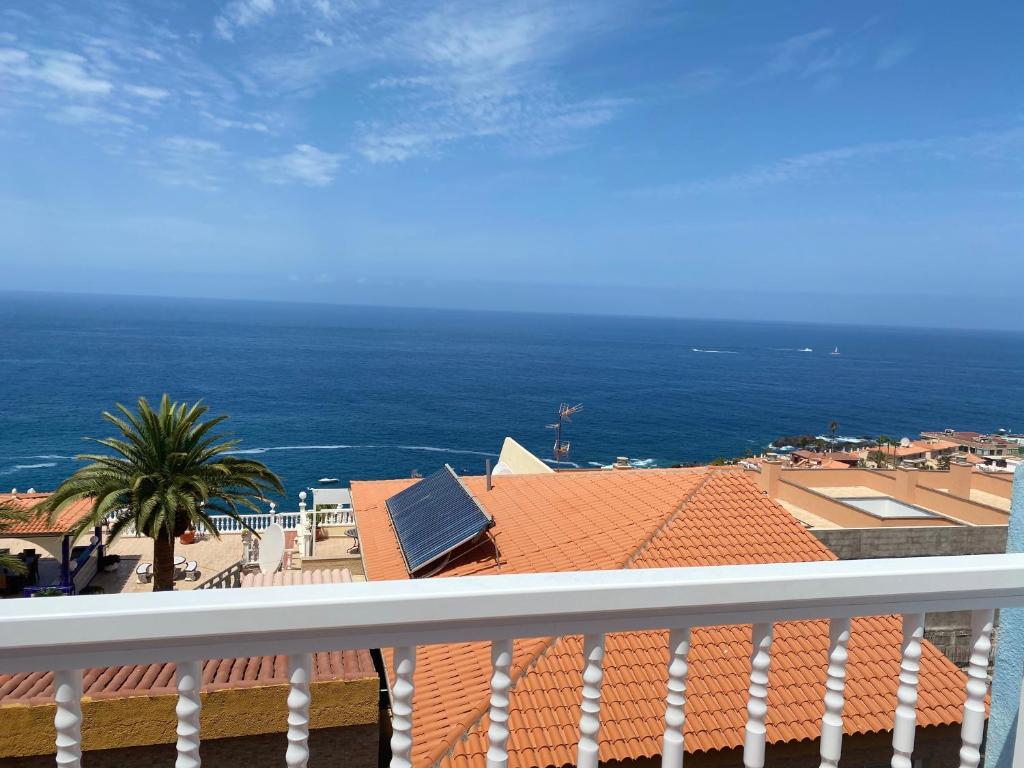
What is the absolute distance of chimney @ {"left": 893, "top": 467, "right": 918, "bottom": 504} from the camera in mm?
20750

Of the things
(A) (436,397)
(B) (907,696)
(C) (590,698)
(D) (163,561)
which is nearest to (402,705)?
(C) (590,698)

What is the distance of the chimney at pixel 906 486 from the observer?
20.8 meters

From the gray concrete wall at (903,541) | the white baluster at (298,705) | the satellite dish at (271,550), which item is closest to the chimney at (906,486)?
the gray concrete wall at (903,541)

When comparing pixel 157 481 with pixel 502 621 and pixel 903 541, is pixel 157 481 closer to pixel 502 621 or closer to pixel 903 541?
pixel 903 541

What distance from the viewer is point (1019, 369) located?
179 meters

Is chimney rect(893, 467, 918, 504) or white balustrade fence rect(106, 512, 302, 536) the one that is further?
white balustrade fence rect(106, 512, 302, 536)

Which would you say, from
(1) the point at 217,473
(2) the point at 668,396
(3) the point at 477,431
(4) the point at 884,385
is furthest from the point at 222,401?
(4) the point at 884,385

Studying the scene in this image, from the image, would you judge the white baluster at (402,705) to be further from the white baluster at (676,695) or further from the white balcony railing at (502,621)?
the white baluster at (676,695)

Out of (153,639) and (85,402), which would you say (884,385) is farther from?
(153,639)

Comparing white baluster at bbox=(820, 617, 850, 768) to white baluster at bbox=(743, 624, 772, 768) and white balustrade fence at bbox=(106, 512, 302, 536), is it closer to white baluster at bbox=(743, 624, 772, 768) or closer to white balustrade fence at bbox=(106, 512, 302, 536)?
white baluster at bbox=(743, 624, 772, 768)

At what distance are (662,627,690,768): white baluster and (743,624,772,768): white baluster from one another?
0.17 meters

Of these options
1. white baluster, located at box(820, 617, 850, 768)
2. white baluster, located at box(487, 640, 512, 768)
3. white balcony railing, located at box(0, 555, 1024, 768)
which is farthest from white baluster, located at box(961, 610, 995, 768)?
white baluster, located at box(487, 640, 512, 768)

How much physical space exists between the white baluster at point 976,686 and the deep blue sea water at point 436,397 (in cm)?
5008

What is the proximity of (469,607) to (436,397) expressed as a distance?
95.4 metres
